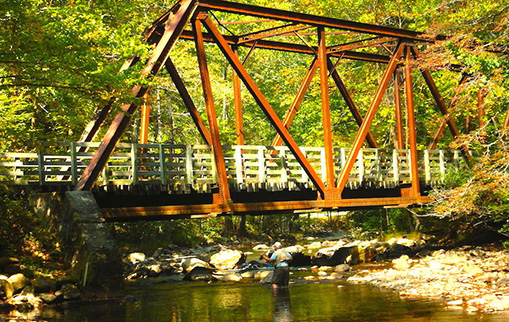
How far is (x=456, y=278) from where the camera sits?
14.6m

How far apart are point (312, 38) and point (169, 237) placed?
12506 mm

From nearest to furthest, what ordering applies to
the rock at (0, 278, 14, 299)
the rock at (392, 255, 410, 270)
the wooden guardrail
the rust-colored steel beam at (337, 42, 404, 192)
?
the rock at (0, 278, 14, 299) < the wooden guardrail < the rock at (392, 255, 410, 270) < the rust-colored steel beam at (337, 42, 404, 192)

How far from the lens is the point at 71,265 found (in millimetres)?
12805

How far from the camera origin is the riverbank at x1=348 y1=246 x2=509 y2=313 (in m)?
11.4

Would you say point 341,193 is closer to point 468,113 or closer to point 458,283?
point 458,283

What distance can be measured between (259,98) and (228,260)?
25.1 feet

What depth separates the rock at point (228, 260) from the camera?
21.8 metres

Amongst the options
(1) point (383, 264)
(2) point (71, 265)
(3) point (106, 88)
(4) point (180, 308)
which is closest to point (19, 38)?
(3) point (106, 88)

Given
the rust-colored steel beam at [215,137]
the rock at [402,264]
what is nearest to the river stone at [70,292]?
the rust-colored steel beam at [215,137]

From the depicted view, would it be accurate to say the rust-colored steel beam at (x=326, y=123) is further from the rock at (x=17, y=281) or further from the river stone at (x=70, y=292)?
the rock at (x=17, y=281)

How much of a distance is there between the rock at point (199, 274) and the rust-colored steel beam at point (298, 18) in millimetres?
7440

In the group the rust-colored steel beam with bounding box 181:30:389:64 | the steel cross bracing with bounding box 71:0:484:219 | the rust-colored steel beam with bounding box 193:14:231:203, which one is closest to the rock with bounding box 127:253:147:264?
the steel cross bracing with bounding box 71:0:484:219

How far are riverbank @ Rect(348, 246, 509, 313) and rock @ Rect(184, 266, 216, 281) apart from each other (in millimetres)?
4218

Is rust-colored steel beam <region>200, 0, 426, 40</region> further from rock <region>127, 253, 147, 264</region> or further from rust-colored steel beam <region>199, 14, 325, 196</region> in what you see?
rock <region>127, 253, 147, 264</region>
